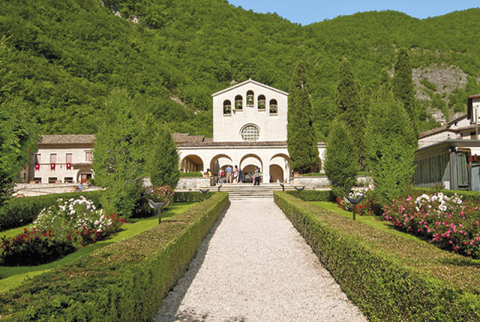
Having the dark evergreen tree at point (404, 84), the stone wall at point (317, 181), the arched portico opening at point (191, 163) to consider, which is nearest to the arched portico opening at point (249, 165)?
the arched portico opening at point (191, 163)

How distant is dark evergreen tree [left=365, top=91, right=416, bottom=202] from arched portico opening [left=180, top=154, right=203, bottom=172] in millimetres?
22967

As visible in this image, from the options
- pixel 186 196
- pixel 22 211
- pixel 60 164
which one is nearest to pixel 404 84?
pixel 186 196

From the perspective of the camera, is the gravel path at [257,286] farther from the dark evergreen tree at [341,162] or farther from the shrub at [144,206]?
the dark evergreen tree at [341,162]

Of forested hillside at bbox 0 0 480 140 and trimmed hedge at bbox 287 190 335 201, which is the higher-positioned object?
forested hillside at bbox 0 0 480 140

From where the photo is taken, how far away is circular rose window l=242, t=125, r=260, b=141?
36.6 m

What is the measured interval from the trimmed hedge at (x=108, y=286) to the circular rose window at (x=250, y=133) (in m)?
30.2

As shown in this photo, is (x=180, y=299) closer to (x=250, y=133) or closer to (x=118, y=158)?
(x=118, y=158)

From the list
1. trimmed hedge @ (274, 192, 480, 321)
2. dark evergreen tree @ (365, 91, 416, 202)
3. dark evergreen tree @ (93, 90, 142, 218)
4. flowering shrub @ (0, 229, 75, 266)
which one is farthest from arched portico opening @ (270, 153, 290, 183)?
trimmed hedge @ (274, 192, 480, 321)

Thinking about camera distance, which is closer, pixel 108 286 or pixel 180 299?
pixel 108 286

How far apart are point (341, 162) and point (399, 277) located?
50.7 feet

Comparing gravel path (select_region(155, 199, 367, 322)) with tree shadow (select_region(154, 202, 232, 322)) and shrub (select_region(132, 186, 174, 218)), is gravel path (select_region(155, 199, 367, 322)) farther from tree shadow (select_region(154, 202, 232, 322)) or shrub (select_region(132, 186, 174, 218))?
shrub (select_region(132, 186, 174, 218))

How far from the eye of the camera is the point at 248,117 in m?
36.6

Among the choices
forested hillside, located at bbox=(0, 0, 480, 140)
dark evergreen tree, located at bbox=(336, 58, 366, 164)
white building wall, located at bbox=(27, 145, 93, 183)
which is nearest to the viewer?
dark evergreen tree, located at bbox=(336, 58, 366, 164)

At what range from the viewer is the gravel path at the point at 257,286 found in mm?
5148
